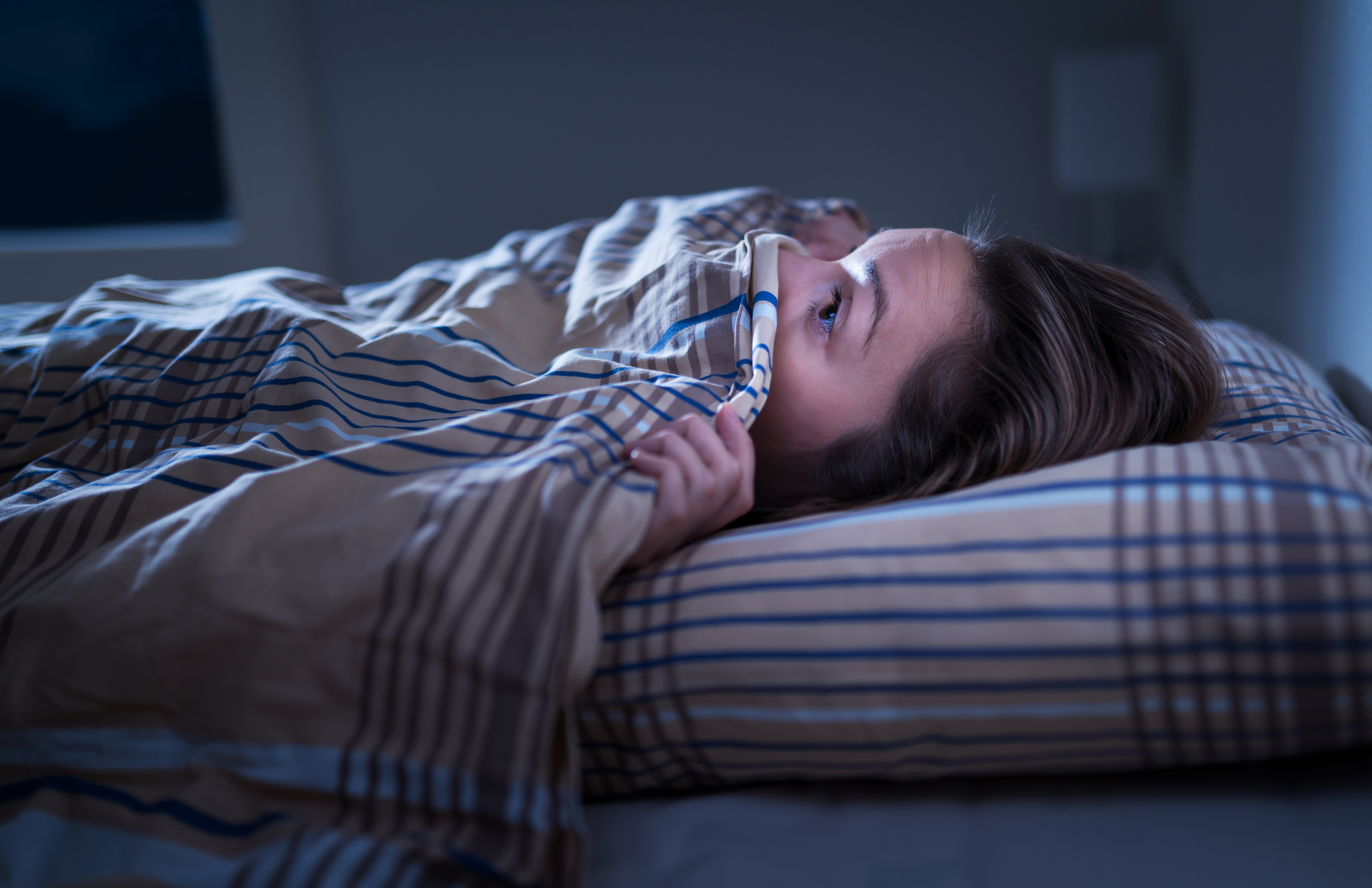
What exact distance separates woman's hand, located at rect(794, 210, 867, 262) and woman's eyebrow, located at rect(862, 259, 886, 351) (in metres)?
0.47

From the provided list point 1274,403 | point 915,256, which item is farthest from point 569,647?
point 1274,403

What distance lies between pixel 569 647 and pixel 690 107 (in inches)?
106

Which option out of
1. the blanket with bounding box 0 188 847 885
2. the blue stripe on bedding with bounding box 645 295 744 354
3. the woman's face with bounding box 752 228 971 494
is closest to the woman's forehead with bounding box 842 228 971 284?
the woman's face with bounding box 752 228 971 494

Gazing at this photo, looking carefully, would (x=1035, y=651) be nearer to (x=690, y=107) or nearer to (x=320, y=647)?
(x=320, y=647)

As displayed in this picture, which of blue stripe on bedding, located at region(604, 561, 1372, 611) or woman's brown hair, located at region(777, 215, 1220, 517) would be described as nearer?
blue stripe on bedding, located at region(604, 561, 1372, 611)

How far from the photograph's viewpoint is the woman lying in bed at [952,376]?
2.44 ft

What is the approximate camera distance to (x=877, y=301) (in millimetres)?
802

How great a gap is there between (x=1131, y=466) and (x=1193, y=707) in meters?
0.15

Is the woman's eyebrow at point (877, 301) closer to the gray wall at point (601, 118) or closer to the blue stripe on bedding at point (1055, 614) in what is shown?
the blue stripe on bedding at point (1055, 614)

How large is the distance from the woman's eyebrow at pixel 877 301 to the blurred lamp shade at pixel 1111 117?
1.91 metres

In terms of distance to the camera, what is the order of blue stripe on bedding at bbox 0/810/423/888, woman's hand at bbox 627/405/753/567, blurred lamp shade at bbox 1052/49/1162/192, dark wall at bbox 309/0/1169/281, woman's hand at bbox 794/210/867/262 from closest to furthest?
blue stripe on bedding at bbox 0/810/423/888
woman's hand at bbox 627/405/753/567
woman's hand at bbox 794/210/867/262
blurred lamp shade at bbox 1052/49/1162/192
dark wall at bbox 309/0/1169/281

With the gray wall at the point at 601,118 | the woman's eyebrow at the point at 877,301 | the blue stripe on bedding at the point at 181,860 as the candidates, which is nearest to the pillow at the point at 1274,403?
the woman's eyebrow at the point at 877,301

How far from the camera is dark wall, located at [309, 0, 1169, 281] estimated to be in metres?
2.70

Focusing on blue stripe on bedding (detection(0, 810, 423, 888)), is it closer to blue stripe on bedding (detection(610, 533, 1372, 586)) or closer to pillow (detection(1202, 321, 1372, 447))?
blue stripe on bedding (detection(610, 533, 1372, 586))
